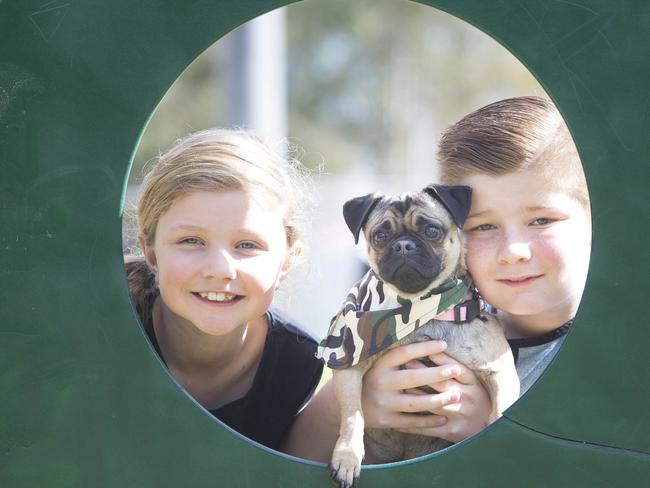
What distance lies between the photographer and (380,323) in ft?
7.34

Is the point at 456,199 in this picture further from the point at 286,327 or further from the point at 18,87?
the point at 18,87

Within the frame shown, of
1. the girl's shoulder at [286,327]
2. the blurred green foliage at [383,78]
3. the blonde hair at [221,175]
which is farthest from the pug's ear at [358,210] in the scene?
the blurred green foliage at [383,78]

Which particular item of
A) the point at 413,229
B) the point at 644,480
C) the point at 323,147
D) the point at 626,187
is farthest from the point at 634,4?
the point at 323,147

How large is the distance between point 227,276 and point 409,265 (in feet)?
1.57

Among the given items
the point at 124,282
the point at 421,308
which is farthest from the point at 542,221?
the point at 124,282

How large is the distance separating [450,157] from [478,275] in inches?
14.0

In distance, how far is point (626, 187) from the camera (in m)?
1.85

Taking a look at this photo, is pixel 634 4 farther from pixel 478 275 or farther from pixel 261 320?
pixel 261 320

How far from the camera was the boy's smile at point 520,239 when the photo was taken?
2289mm

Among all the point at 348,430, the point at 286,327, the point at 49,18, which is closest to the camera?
the point at 49,18

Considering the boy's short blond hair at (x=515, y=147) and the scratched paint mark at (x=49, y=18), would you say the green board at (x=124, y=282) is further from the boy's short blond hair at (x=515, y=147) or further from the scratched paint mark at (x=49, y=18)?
the boy's short blond hair at (x=515, y=147)

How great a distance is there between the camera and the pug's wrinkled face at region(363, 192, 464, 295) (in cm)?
225

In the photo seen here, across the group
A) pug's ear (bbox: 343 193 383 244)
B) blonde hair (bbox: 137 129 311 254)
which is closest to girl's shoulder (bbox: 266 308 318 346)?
blonde hair (bbox: 137 129 311 254)

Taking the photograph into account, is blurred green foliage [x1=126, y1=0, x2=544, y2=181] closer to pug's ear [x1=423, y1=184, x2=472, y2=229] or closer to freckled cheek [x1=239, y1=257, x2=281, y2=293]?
freckled cheek [x1=239, y1=257, x2=281, y2=293]
